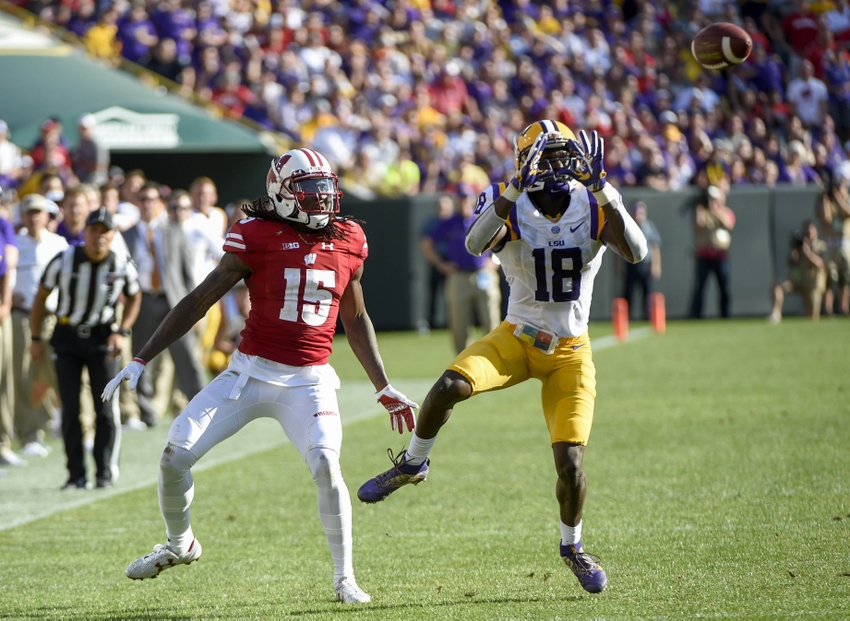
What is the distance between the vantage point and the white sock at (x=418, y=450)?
5.95 metres

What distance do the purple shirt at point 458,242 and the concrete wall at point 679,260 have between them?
516 centimetres

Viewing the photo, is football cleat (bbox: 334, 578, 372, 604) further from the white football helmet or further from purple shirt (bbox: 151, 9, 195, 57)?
purple shirt (bbox: 151, 9, 195, 57)

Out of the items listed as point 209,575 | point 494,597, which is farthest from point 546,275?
point 209,575

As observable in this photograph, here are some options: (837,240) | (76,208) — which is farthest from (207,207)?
(837,240)

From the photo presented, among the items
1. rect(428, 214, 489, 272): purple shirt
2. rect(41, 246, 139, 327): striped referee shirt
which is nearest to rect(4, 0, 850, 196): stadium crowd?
rect(428, 214, 489, 272): purple shirt

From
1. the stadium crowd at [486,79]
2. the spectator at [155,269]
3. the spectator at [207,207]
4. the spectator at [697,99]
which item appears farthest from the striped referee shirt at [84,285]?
the spectator at [697,99]

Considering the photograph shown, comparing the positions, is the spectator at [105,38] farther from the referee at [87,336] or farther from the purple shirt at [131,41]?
the referee at [87,336]

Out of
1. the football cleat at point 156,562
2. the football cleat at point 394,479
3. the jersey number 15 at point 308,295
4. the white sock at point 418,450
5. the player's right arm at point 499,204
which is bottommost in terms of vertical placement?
the football cleat at point 156,562

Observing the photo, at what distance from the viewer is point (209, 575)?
591cm

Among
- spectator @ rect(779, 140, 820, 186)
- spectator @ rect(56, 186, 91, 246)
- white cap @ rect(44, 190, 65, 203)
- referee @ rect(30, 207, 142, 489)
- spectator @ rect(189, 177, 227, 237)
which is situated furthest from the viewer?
spectator @ rect(779, 140, 820, 186)

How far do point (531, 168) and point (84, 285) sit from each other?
4185 mm

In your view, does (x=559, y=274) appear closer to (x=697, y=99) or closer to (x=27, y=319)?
(x=27, y=319)

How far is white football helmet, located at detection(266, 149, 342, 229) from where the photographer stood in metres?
5.27

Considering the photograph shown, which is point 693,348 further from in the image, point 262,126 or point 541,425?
point 262,126
